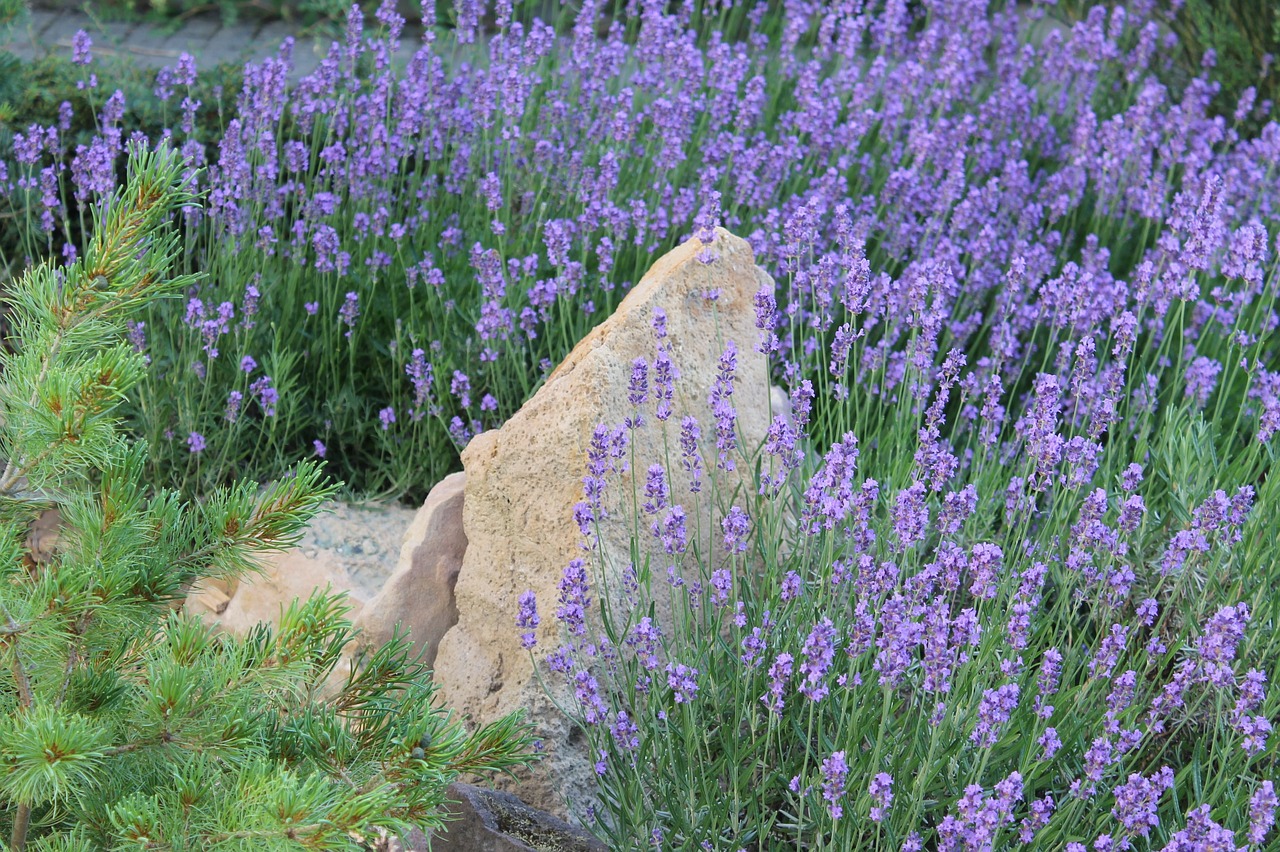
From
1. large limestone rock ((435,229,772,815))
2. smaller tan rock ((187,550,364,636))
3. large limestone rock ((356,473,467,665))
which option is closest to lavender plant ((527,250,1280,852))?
large limestone rock ((435,229,772,815))

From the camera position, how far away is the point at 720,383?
2543 millimetres

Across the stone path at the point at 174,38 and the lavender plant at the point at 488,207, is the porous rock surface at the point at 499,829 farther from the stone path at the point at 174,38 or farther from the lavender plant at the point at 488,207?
the stone path at the point at 174,38

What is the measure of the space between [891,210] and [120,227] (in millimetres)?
2705

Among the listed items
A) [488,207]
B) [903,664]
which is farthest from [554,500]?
[488,207]

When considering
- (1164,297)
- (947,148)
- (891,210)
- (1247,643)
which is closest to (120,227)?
(1247,643)

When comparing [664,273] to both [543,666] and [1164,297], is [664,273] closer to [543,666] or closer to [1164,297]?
[543,666]

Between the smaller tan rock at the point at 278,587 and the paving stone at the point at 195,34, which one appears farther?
the paving stone at the point at 195,34

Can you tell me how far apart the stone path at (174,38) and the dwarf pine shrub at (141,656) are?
15.3ft

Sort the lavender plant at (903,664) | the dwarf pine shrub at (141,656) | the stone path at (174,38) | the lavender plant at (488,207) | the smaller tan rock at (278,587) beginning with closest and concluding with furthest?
the dwarf pine shrub at (141,656)
the lavender plant at (903,664)
the smaller tan rock at (278,587)
the lavender plant at (488,207)
the stone path at (174,38)

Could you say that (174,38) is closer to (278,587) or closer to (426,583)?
(278,587)

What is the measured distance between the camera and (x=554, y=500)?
8.92ft

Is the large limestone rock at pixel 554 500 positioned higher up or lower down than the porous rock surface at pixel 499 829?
higher up

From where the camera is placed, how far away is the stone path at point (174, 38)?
6477 mm

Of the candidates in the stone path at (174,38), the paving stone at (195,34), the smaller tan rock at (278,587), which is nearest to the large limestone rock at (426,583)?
the smaller tan rock at (278,587)
